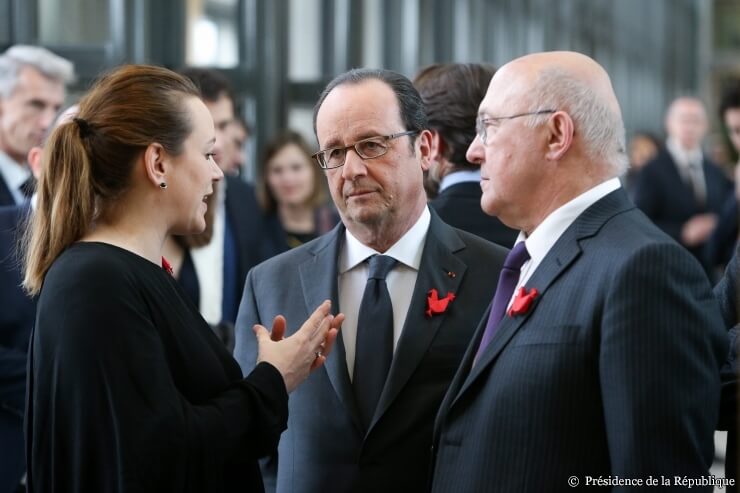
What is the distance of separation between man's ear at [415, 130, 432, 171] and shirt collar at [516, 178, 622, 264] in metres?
0.60

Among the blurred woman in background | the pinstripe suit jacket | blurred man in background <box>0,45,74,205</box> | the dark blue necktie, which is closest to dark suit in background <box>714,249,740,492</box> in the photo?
the pinstripe suit jacket

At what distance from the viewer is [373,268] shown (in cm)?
296

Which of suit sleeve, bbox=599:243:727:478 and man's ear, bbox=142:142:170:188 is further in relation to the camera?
man's ear, bbox=142:142:170:188

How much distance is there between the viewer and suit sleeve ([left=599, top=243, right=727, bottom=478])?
2135mm

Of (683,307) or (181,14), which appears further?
(181,14)

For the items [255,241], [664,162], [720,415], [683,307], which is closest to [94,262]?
[683,307]

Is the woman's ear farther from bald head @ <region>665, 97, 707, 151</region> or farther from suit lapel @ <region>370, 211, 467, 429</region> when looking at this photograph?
bald head @ <region>665, 97, 707, 151</region>

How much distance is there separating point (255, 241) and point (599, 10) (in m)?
19.4

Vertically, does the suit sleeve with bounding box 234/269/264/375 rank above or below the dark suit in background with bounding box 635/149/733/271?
above

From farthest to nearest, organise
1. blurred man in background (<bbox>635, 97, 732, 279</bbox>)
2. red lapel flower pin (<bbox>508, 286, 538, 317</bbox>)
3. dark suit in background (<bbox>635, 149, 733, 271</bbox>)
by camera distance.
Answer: dark suit in background (<bbox>635, 149, 733, 271</bbox>) < blurred man in background (<bbox>635, 97, 732, 279</bbox>) < red lapel flower pin (<bbox>508, 286, 538, 317</bbox>)

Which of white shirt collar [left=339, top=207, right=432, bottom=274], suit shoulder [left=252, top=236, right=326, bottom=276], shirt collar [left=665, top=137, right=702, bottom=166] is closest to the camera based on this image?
white shirt collar [left=339, top=207, right=432, bottom=274]

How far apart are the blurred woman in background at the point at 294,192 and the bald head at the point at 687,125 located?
4108 millimetres

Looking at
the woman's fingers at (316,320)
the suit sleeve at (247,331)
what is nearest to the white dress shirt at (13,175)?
the suit sleeve at (247,331)

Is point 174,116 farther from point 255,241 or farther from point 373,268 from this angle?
point 255,241
